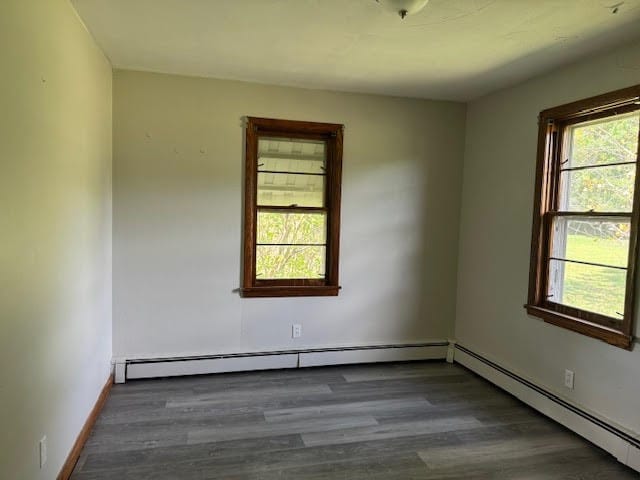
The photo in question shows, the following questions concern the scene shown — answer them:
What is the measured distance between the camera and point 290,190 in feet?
12.6

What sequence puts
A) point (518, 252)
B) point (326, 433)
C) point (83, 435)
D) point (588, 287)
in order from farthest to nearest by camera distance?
point (518, 252)
point (588, 287)
point (326, 433)
point (83, 435)

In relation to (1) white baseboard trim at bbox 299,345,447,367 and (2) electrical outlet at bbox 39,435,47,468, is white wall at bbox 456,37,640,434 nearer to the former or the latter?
(1) white baseboard trim at bbox 299,345,447,367

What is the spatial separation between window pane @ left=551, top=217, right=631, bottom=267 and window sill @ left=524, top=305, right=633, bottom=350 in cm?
39

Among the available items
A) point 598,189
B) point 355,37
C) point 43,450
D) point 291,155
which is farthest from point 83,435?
point 598,189

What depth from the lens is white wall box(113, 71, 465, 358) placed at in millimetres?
3465

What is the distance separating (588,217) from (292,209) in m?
2.18

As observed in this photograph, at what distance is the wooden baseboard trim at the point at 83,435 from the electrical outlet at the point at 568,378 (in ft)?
9.84

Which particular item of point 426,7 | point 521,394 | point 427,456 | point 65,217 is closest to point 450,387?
point 521,394

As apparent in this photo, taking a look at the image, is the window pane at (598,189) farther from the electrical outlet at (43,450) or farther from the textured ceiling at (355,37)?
the electrical outlet at (43,450)

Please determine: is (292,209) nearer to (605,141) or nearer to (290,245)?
(290,245)

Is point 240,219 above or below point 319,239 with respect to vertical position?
above

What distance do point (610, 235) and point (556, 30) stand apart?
1.26m

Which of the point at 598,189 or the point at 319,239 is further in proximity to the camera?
the point at 319,239

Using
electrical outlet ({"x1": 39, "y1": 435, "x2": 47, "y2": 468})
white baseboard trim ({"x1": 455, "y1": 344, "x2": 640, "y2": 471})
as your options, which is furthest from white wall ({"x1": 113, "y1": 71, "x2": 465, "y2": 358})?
electrical outlet ({"x1": 39, "y1": 435, "x2": 47, "y2": 468})
